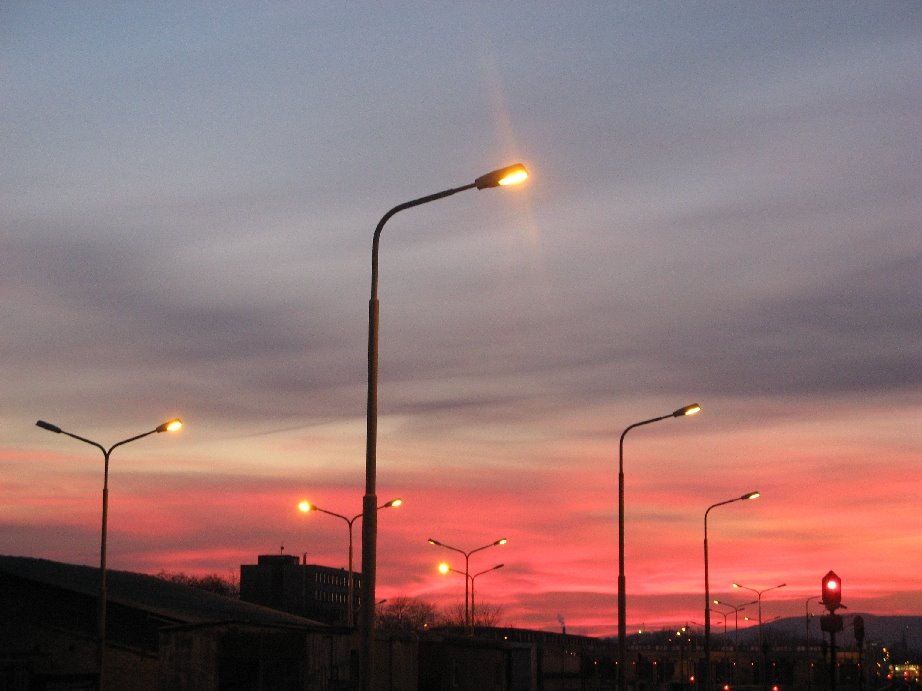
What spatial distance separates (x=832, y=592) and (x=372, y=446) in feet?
52.7

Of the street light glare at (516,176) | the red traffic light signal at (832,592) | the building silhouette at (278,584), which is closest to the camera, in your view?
the street light glare at (516,176)

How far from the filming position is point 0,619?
5425cm

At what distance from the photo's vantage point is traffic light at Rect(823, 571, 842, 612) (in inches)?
1180

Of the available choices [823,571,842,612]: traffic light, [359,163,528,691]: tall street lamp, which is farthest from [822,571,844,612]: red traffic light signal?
[359,163,528,691]: tall street lamp

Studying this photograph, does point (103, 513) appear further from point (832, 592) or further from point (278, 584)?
point (278, 584)

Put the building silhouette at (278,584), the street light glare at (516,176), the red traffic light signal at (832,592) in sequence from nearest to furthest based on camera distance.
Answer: the street light glare at (516,176) < the red traffic light signal at (832,592) < the building silhouette at (278,584)

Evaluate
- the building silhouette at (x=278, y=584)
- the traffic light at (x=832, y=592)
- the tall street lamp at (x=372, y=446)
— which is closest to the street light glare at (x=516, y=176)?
the tall street lamp at (x=372, y=446)

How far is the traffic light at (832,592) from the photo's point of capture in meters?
30.0

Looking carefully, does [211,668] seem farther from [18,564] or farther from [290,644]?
[18,564]

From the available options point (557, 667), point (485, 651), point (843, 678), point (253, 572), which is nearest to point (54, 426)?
point (485, 651)

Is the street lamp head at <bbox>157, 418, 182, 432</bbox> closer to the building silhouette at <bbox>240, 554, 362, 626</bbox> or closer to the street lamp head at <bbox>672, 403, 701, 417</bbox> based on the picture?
the street lamp head at <bbox>672, 403, 701, 417</bbox>

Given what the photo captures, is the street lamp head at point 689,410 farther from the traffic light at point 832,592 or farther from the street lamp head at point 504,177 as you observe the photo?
the street lamp head at point 504,177

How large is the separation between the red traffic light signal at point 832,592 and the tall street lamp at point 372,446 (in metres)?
15.3

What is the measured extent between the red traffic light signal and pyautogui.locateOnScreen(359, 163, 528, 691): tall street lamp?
15.3 meters
